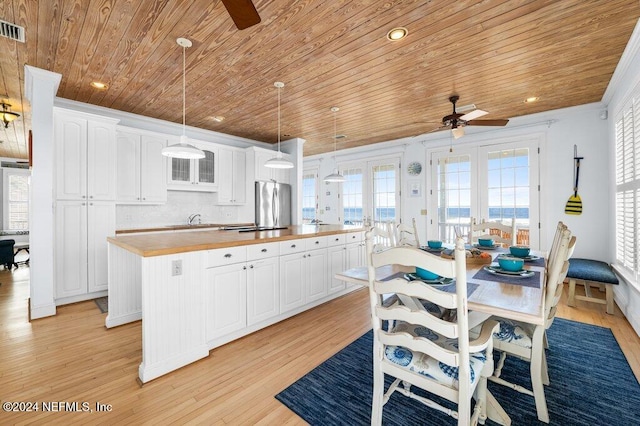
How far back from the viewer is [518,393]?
1.83m

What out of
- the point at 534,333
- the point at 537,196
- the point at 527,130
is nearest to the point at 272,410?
the point at 534,333

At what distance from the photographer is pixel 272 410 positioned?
1693mm

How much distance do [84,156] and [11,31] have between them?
1.54m

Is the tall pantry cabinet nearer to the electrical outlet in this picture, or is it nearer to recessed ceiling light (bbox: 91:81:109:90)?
recessed ceiling light (bbox: 91:81:109:90)

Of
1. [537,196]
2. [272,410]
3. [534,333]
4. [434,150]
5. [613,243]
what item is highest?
[434,150]

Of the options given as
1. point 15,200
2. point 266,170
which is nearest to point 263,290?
point 266,170

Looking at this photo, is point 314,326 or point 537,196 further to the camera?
point 537,196

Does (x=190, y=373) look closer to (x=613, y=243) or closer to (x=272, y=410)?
(x=272, y=410)

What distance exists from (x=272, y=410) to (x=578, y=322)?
10.6ft

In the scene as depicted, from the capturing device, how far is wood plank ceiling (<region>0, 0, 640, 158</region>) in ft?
6.76

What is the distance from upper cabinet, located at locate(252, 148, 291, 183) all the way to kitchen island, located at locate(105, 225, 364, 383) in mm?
2585

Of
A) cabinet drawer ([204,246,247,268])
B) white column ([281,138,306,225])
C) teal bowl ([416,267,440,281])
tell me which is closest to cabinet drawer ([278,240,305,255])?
cabinet drawer ([204,246,247,268])

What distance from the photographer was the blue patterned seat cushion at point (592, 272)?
10.1 ft

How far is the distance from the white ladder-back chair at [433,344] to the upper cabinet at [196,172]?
413 cm
